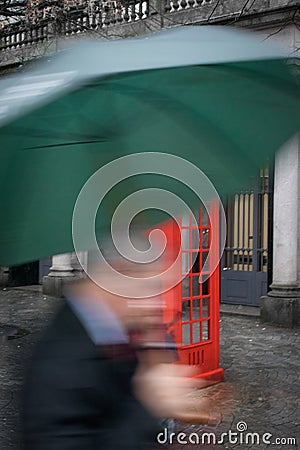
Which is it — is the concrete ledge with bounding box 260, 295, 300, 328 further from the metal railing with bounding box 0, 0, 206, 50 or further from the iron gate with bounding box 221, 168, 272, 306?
the metal railing with bounding box 0, 0, 206, 50

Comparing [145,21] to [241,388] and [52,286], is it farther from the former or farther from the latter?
[241,388]

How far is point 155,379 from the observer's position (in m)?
2.60

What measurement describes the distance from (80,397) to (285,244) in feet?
33.2

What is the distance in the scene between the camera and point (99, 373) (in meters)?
2.38

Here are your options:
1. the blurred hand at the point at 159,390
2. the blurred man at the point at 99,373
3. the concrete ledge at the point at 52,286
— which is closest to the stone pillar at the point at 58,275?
the concrete ledge at the point at 52,286

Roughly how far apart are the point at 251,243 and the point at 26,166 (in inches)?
449

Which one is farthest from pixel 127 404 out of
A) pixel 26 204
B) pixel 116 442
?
pixel 26 204

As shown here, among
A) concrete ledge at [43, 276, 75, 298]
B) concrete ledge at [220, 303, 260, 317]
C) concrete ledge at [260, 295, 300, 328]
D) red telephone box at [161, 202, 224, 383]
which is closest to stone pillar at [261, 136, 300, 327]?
concrete ledge at [260, 295, 300, 328]

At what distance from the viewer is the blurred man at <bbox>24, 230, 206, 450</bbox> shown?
235 cm

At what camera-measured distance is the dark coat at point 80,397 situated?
235 cm

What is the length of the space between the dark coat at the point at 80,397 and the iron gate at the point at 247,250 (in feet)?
35.2

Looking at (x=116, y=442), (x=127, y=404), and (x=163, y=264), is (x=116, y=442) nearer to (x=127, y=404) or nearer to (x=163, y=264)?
(x=127, y=404)

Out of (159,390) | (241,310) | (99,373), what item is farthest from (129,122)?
(241,310)

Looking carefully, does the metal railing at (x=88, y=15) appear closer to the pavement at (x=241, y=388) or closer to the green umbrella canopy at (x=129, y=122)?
the pavement at (x=241, y=388)
